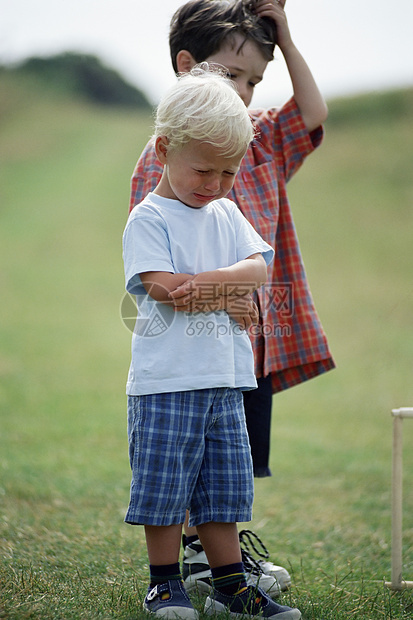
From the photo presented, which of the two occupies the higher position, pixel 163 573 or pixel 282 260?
pixel 282 260

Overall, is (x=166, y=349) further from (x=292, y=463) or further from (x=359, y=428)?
(x=359, y=428)

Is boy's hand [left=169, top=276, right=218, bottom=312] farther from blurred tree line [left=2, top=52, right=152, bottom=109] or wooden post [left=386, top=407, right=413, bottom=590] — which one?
blurred tree line [left=2, top=52, right=152, bottom=109]

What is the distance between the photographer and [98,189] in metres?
14.2

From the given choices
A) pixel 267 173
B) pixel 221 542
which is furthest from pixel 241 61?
pixel 221 542

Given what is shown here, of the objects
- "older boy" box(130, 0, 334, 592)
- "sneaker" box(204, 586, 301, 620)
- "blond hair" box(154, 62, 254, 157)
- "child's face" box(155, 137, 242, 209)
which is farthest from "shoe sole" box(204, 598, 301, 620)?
"blond hair" box(154, 62, 254, 157)

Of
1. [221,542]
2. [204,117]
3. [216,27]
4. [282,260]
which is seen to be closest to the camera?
[204,117]

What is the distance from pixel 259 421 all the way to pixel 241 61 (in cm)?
103

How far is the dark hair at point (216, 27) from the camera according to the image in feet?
6.50

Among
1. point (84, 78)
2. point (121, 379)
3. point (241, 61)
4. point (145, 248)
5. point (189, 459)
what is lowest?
point (189, 459)

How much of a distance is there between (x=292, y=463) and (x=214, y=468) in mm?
2758

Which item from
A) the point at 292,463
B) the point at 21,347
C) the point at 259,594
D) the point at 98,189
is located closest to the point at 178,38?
the point at 259,594

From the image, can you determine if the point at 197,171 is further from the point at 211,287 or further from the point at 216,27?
the point at 216,27

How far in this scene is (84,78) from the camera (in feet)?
66.2

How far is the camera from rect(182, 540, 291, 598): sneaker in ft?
6.25
